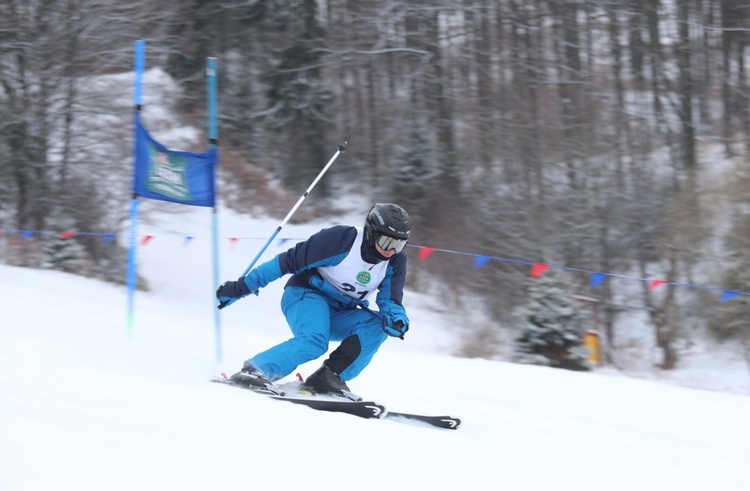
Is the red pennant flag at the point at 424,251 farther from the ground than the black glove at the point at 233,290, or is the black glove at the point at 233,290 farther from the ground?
the black glove at the point at 233,290

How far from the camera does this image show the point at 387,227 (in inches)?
201

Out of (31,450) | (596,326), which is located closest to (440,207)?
(596,326)

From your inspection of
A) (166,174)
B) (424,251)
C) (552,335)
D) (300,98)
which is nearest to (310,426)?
(166,174)

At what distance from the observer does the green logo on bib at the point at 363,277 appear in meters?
5.36

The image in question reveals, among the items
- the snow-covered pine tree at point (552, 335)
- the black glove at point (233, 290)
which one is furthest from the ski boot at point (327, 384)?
the snow-covered pine tree at point (552, 335)

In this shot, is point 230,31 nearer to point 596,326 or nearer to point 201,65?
point 201,65

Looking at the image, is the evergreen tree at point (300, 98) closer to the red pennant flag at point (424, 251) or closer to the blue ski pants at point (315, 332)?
the red pennant flag at point (424, 251)

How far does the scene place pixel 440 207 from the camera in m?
21.9

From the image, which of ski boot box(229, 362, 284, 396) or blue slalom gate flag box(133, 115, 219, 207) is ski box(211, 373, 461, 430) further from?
blue slalom gate flag box(133, 115, 219, 207)

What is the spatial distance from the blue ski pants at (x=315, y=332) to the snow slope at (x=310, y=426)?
1.54 ft

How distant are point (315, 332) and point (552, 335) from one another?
19.8 ft

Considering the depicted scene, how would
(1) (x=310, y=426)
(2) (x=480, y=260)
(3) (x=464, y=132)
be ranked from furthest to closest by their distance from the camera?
(3) (x=464, y=132) → (2) (x=480, y=260) → (1) (x=310, y=426)

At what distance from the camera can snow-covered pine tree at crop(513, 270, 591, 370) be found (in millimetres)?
10430

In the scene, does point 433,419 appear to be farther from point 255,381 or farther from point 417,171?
point 417,171
